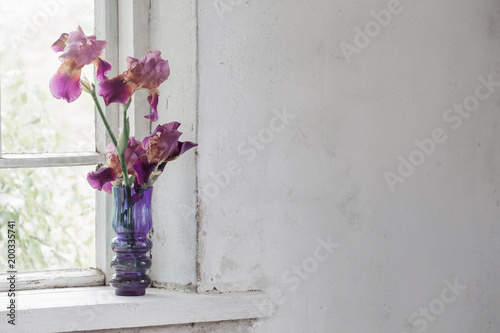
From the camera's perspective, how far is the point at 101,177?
58.3 inches

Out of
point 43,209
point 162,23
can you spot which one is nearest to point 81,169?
point 43,209

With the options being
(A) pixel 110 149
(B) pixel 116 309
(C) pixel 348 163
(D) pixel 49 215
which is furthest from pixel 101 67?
(C) pixel 348 163

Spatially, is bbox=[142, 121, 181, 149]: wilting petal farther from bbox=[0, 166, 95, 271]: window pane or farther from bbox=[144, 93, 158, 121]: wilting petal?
bbox=[0, 166, 95, 271]: window pane

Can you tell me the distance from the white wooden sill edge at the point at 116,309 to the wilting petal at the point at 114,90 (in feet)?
1.52

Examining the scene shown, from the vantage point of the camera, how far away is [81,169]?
167 cm

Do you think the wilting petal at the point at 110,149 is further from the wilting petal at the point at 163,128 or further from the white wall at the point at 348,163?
the white wall at the point at 348,163

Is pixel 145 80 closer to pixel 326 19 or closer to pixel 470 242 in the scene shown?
pixel 326 19

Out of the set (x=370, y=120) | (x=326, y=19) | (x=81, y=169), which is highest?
(x=326, y=19)

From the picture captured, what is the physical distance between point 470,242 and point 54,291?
117 cm

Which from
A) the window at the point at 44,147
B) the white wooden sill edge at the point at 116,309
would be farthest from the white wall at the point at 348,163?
the window at the point at 44,147

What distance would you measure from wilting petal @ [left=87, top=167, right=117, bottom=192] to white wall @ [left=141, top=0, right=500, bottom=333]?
211 millimetres

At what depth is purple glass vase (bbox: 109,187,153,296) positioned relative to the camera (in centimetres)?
147

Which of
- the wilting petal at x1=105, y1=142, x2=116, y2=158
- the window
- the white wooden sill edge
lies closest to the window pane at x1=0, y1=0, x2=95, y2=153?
the window

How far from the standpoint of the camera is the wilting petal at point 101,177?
4.85ft
